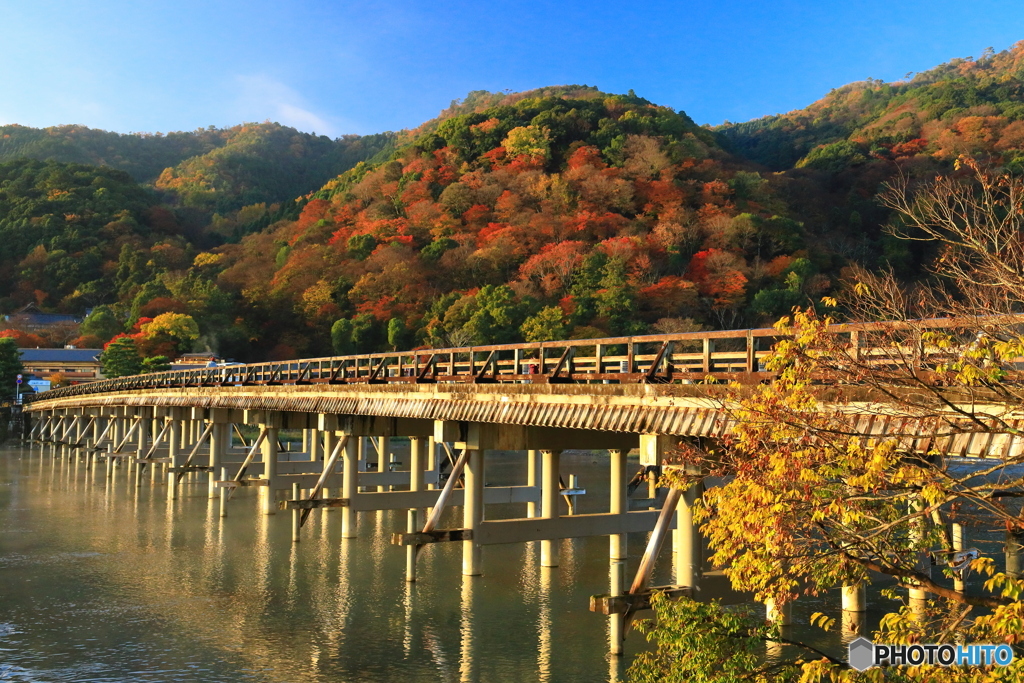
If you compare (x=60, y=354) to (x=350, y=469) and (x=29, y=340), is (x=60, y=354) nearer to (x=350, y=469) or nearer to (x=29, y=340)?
(x=29, y=340)

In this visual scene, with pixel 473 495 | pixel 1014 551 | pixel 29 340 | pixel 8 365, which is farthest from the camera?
pixel 29 340

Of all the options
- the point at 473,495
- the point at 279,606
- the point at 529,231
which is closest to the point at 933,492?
the point at 473,495

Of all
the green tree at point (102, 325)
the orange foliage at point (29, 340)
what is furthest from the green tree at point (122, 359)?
the orange foliage at point (29, 340)

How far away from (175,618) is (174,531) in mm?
10385

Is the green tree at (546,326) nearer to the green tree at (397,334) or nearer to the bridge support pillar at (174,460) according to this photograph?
the green tree at (397,334)

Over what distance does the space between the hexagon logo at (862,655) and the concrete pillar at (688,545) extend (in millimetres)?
4044

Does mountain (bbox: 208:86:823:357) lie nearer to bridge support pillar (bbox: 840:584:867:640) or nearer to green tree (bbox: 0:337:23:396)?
green tree (bbox: 0:337:23:396)

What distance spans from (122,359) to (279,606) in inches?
2181

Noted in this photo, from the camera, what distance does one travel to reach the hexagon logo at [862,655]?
282 inches

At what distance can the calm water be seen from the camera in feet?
43.8

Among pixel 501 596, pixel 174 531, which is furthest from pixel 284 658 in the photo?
pixel 174 531

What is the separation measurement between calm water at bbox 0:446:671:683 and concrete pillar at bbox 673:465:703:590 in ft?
6.36

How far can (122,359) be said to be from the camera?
66688 millimetres

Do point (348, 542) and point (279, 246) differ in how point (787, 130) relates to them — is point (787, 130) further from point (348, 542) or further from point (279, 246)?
point (348, 542)
